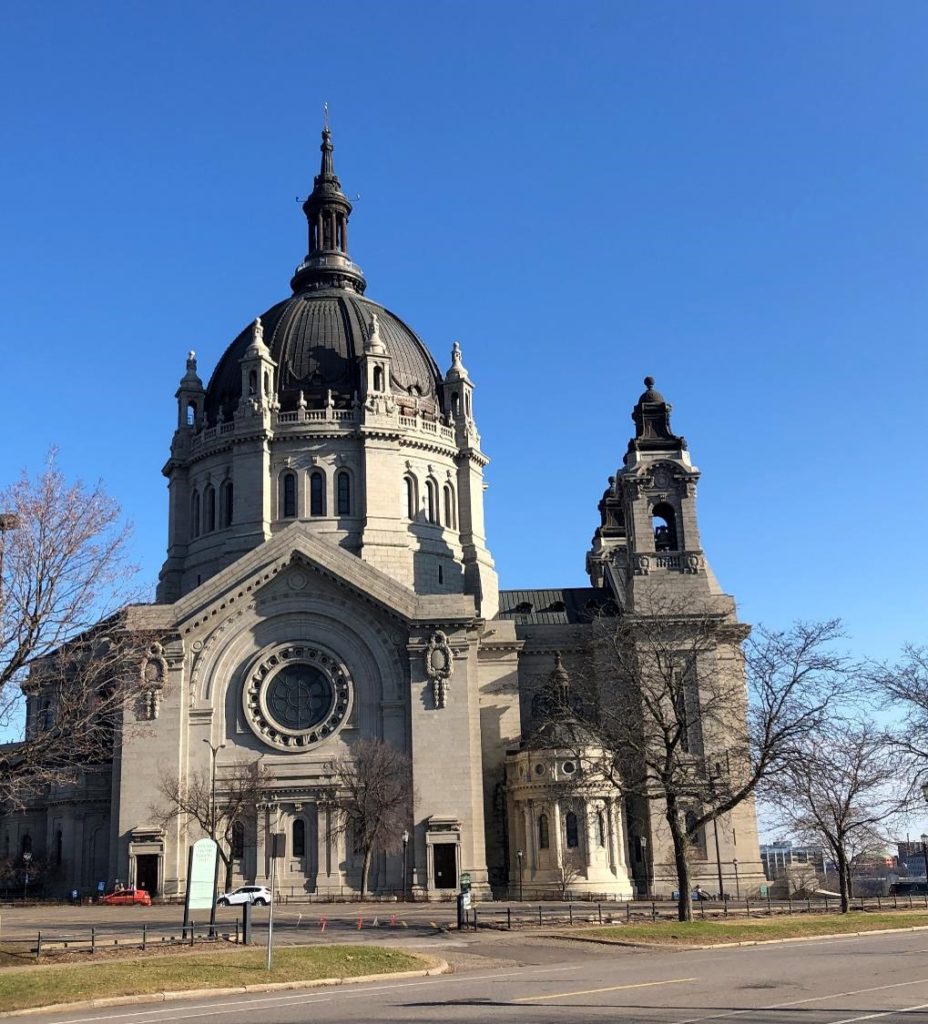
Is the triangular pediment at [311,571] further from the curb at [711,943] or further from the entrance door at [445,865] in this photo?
the curb at [711,943]

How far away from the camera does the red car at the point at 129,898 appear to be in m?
58.3

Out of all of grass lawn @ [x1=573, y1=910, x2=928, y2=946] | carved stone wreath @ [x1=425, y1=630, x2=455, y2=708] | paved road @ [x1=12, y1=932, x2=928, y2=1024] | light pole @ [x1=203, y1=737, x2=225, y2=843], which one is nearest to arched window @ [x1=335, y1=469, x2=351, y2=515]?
carved stone wreath @ [x1=425, y1=630, x2=455, y2=708]

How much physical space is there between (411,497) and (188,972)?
55.5 metres

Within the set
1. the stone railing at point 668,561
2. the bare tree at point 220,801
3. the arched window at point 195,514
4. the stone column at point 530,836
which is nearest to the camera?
the bare tree at point 220,801

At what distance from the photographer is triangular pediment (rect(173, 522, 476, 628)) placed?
6469 cm

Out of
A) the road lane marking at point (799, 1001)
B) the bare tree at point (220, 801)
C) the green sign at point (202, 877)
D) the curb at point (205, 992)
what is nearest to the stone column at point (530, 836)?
the bare tree at point (220, 801)

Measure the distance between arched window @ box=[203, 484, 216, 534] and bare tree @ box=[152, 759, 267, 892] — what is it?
21.1 meters

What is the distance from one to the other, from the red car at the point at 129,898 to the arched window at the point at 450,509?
105 feet

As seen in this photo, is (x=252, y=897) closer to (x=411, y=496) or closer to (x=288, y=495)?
(x=288, y=495)

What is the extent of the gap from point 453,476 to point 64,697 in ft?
179

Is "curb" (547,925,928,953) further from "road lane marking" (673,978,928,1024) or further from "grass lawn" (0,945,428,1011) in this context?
"road lane marking" (673,978,928,1024)

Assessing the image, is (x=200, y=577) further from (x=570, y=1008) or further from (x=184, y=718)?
(x=570, y=1008)

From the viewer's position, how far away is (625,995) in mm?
20516

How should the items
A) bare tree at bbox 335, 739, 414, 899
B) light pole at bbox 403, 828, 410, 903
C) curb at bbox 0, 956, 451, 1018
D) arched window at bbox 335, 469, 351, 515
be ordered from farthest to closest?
1. arched window at bbox 335, 469, 351, 515
2. light pole at bbox 403, 828, 410, 903
3. bare tree at bbox 335, 739, 414, 899
4. curb at bbox 0, 956, 451, 1018
